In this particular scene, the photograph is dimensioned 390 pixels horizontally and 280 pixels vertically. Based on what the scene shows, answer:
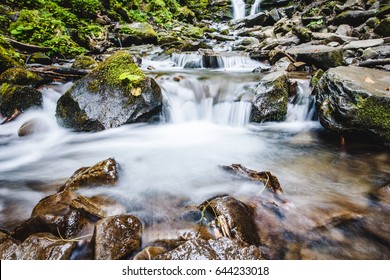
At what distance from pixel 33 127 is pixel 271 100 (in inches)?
192

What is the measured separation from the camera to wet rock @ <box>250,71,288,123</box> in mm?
4836

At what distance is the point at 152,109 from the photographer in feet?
15.6

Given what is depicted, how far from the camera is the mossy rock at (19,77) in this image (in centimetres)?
500

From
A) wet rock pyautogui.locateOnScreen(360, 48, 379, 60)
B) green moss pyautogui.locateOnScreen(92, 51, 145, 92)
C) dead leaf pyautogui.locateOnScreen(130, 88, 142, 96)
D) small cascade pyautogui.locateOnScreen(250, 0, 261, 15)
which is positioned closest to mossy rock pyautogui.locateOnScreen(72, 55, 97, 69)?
green moss pyautogui.locateOnScreen(92, 51, 145, 92)

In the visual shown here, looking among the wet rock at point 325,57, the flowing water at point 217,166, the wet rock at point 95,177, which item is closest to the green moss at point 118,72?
the flowing water at point 217,166

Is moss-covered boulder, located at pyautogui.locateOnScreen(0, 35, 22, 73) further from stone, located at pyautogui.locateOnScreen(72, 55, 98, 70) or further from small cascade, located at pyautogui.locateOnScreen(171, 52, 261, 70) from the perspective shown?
small cascade, located at pyautogui.locateOnScreen(171, 52, 261, 70)

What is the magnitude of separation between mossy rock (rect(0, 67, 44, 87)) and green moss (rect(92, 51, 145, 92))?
1.81 metres

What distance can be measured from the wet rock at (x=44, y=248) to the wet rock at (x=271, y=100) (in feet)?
13.7

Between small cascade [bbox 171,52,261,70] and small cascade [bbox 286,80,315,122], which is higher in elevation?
small cascade [bbox 171,52,261,70]

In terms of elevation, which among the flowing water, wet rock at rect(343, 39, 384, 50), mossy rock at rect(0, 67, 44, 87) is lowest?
the flowing water

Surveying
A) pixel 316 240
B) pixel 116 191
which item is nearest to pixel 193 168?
pixel 116 191
